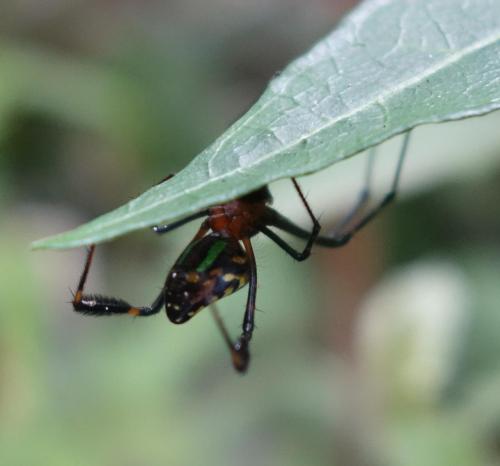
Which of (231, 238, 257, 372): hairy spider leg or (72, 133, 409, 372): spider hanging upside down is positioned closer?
(72, 133, 409, 372): spider hanging upside down

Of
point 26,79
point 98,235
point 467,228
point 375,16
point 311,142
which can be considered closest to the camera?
point 98,235

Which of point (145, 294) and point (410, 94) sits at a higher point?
point (410, 94)

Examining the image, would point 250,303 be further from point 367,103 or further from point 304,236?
point 367,103

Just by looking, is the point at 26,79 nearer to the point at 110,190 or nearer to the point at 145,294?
the point at 110,190

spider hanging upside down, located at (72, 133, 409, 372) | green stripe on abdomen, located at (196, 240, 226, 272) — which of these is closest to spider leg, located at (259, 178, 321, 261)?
spider hanging upside down, located at (72, 133, 409, 372)

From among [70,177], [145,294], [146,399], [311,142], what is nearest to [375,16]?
[311,142]

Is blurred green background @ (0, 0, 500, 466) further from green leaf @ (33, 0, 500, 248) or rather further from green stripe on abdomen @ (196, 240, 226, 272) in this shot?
green leaf @ (33, 0, 500, 248)

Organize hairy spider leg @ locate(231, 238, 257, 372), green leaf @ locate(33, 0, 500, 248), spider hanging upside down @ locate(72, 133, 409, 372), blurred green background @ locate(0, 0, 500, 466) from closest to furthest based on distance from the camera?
green leaf @ locate(33, 0, 500, 248)
spider hanging upside down @ locate(72, 133, 409, 372)
hairy spider leg @ locate(231, 238, 257, 372)
blurred green background @ locate(0, 0, 500, 466)

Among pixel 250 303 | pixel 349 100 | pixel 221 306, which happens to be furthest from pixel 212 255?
pixel 221 306
